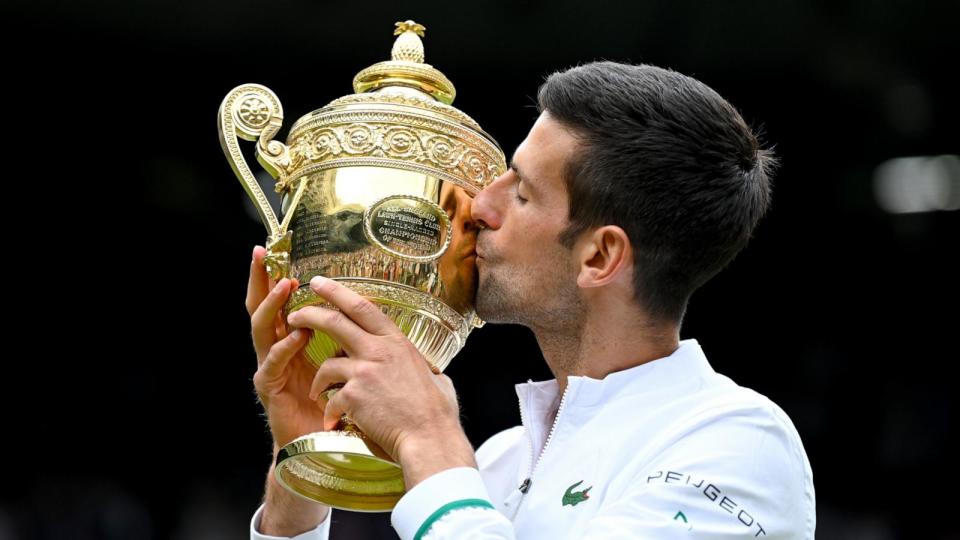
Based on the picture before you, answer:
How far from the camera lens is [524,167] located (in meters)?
2.46

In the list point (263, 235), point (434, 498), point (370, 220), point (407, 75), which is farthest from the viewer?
point (263, 235)

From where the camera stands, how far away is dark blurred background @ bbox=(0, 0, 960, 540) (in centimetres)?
718

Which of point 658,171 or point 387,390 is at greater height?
point 658,171

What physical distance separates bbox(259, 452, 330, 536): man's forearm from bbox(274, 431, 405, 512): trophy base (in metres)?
0.22

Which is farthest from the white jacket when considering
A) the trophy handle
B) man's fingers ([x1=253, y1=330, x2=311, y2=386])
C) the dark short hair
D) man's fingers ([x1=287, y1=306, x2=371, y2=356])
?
the trophy handle

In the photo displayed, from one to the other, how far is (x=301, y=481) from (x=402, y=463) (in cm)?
36

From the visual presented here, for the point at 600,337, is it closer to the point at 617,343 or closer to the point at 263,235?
the point at 617,343

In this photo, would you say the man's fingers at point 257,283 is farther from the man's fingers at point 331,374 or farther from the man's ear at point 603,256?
the man's ear at point 603,256

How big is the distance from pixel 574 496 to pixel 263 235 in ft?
26.6

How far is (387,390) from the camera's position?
2.21 metres

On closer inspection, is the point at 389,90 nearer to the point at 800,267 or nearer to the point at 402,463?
the point at 402,463

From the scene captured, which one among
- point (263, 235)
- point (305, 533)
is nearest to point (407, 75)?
point (305, 533)

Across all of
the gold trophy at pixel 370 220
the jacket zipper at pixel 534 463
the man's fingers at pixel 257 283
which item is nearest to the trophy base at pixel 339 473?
the gold trophy at pixel 370 220

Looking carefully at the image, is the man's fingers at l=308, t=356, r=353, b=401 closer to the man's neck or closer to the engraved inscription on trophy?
the engraved inscription on trophy
